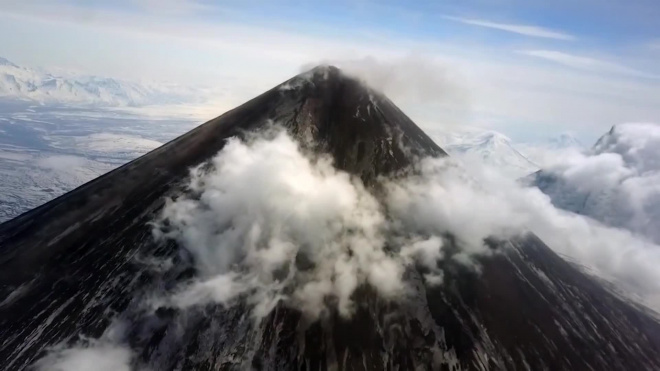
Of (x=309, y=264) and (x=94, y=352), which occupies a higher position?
(x=309, y=264)

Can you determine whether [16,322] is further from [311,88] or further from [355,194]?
[311,88]

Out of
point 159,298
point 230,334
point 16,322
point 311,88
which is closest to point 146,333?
point 159,298

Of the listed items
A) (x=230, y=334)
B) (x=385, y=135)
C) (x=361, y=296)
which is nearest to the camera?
(x=230, y=334)

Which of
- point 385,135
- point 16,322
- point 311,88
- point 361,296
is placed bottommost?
point 16,322

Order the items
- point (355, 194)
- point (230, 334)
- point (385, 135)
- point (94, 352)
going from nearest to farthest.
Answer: point (94, 352), point (230, 334), point (355, 194), point (385, 135)

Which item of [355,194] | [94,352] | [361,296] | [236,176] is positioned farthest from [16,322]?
[355,194]

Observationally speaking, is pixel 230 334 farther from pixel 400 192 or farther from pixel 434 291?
pixel 400 192

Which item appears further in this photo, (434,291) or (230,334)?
(434,291)
